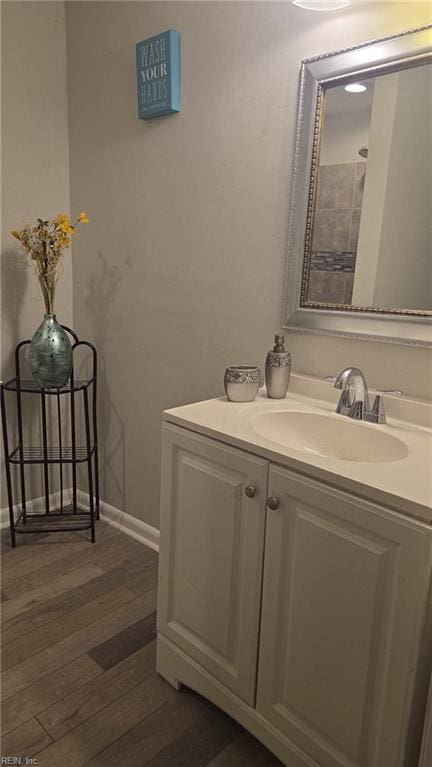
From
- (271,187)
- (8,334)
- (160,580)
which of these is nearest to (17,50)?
(8,334)

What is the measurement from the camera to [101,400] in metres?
2.37

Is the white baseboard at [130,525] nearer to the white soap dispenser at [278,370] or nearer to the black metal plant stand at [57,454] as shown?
the black metal plant stand at [57,454]

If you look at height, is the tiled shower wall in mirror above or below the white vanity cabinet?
above

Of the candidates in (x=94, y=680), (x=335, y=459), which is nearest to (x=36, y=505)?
(x=94, y=680)

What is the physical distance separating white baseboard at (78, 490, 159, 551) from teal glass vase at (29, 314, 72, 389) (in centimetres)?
71

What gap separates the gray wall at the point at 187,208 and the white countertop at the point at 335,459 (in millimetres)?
79

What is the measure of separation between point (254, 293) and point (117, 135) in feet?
3.14

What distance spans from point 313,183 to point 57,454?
1702mm

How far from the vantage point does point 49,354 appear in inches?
79.0

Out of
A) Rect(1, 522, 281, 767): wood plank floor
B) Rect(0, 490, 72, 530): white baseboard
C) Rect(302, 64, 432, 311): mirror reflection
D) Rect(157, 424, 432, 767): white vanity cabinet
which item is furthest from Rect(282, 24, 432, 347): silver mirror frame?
Rect(0, 490, 72, 530): white baseboard

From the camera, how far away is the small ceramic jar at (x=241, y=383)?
1449mm

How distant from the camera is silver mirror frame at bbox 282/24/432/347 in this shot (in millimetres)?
1259

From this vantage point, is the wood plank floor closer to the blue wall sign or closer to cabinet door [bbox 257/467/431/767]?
cabinet door [bbox 257/467/431/767]

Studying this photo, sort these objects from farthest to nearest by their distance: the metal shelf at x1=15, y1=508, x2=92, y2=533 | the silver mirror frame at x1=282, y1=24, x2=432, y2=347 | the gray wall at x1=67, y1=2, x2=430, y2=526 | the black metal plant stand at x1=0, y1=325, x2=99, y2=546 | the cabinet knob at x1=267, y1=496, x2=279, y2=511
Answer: the metal shelf at x1=15, y1=508, x2=92, y2=533
the black metal plant stand at x1=0, y1=325, x2=99, y2=546
the gray wall at x1=67, y1=2, x2=430, y2=526
the silver mirror frame at x1=282, y1=24, x2=432, y2=347
the cabinet knob at x1=267, y1=496, x2=279, y2=511
